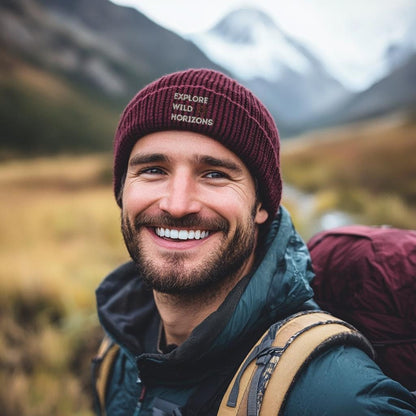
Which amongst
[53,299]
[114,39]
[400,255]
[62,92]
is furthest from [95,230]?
[114,39]

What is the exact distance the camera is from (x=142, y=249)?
1.79 m

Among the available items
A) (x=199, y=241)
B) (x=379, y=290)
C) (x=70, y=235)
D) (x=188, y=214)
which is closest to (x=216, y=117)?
(x=188, y=214)

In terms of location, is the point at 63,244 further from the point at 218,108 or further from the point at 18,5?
the point at 18,5

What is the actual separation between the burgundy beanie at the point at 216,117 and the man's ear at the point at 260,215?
23 mm

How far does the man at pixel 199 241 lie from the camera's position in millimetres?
1560

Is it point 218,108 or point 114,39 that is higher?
point 114,39

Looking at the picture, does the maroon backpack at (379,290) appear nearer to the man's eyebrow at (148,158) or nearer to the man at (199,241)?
the man at (199,241)

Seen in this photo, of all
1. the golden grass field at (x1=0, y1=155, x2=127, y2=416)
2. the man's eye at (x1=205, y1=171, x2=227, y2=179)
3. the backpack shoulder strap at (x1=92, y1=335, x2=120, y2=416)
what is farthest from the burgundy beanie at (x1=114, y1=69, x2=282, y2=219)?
the golden grass field at (x1=0, y1=155, x2=127, y2=416)

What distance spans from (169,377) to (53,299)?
4.32m

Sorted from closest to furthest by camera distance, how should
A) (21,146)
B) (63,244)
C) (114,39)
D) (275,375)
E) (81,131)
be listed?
(275,375) → (63,244) → (21,146) → (81,131) → (114,39)

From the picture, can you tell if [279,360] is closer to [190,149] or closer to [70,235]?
[190,149]

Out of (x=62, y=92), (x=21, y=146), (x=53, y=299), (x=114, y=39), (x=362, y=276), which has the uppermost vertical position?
(x=114, y=39)

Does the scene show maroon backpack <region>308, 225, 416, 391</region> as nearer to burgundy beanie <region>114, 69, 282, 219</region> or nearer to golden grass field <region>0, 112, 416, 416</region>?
burgundy beanie <region>114, 69, 282, 219</region>

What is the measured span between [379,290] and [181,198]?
93 cm
